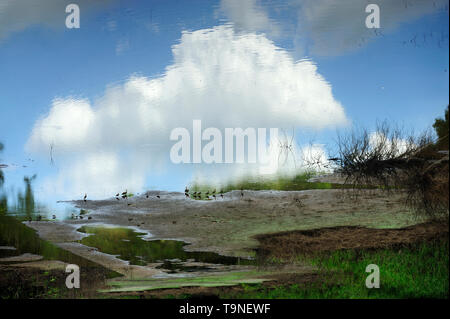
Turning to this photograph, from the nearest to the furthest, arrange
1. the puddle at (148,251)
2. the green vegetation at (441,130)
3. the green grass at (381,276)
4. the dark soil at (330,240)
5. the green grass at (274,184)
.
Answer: the green vegetation at (441,130) → the green grass at (381,276) → the green grass at (274,184) → the puddle at (148,251) → the dark soil at (330,240)

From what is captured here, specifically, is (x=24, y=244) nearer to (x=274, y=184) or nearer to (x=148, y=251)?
(x=148, y=251)

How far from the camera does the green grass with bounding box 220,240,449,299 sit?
6949mm

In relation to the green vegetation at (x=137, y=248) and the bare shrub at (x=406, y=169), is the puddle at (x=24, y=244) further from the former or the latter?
the bare shrub at (x=406, y=169)

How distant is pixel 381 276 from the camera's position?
824cm

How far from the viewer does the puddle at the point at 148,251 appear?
936cm

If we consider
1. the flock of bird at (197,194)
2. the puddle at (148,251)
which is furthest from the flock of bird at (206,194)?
the puddle at (148,251)

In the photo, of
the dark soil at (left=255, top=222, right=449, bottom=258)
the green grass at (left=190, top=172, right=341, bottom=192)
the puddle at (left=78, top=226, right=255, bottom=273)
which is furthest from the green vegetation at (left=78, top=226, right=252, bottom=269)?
the green grass at (left=190, top=172, right=341, bottom=192)

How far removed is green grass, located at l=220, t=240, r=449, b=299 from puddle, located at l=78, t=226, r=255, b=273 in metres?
2.52

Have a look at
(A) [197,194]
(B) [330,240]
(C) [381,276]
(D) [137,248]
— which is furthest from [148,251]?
(C) [381,276]

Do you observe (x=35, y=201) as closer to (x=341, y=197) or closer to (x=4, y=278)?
(x=4, y=278)

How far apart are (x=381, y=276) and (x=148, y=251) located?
5.99 metres

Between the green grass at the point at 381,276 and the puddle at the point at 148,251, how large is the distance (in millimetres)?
2523

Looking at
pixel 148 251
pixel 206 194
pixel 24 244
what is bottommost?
pixel 148 251
